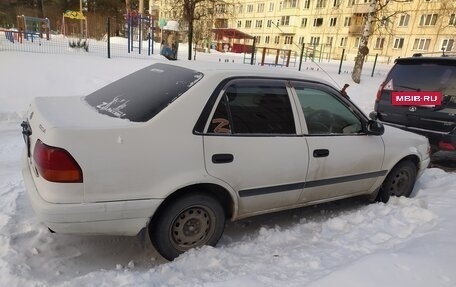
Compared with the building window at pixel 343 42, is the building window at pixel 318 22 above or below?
above

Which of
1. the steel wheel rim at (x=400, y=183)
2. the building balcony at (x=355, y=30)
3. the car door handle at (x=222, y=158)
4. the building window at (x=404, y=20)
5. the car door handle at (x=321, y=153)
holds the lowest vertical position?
the steel wheel rim at (x=400, y=183)

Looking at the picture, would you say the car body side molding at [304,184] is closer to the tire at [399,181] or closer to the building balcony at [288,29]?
the tire at [399,181]

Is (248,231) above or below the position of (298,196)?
below

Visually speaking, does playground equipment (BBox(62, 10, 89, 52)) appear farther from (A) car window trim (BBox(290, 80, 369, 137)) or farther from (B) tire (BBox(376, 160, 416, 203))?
(B) tire (BBox(376, 160, 416, 203))

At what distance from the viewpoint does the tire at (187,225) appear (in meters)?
3.00

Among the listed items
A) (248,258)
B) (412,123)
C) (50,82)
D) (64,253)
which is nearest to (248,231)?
(248,258)

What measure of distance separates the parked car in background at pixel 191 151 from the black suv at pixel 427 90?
Result: 2.42 metres

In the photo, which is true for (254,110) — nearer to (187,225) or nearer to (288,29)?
(187,225)

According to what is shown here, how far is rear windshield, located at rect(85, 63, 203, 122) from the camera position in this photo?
3.00m

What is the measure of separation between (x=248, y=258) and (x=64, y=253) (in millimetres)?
1555

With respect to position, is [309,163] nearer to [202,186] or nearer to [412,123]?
[202,186]

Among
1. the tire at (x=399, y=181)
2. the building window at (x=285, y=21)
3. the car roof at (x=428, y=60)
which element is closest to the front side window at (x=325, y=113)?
the tire at (x=399, y=181)

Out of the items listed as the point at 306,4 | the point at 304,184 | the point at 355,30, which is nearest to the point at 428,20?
the point at 355,30

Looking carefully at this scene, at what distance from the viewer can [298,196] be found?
12.1 feet
